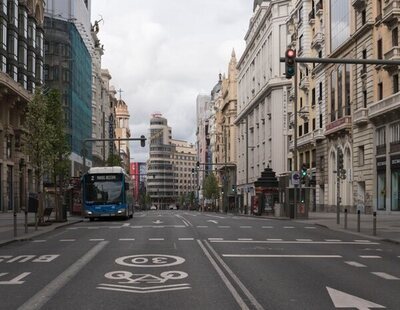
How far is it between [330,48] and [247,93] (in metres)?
47.2

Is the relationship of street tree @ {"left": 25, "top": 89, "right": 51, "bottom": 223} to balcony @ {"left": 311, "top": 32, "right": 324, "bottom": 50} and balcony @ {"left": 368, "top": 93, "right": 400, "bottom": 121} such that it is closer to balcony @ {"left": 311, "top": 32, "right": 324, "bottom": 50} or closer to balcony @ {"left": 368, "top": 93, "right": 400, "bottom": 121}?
balcony @ {"left": 368, "top": 93, "right": 400, "bottom": 121}

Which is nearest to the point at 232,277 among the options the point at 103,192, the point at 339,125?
the point at 103,192

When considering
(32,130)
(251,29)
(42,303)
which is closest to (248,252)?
(42,303)

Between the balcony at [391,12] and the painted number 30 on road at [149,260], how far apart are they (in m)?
33.3

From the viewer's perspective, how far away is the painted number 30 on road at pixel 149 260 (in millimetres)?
13562

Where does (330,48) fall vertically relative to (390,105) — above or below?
above

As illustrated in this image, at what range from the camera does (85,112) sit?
309ft

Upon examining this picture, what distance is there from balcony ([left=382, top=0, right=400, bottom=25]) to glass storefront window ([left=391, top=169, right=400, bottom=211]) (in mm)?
10559

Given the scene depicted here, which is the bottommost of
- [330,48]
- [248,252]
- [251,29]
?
[248,252]

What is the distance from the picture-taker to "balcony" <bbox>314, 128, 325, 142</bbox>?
6088 centimetres

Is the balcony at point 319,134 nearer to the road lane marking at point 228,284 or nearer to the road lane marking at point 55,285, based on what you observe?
the road lane marking at point 228,284

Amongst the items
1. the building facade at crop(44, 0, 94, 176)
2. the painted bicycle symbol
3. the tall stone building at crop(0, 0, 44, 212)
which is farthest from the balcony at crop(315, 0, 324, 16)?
the painted bicycle symbol

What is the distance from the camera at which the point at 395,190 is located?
44.4m

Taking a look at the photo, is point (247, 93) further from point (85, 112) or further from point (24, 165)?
point (24, 165)
